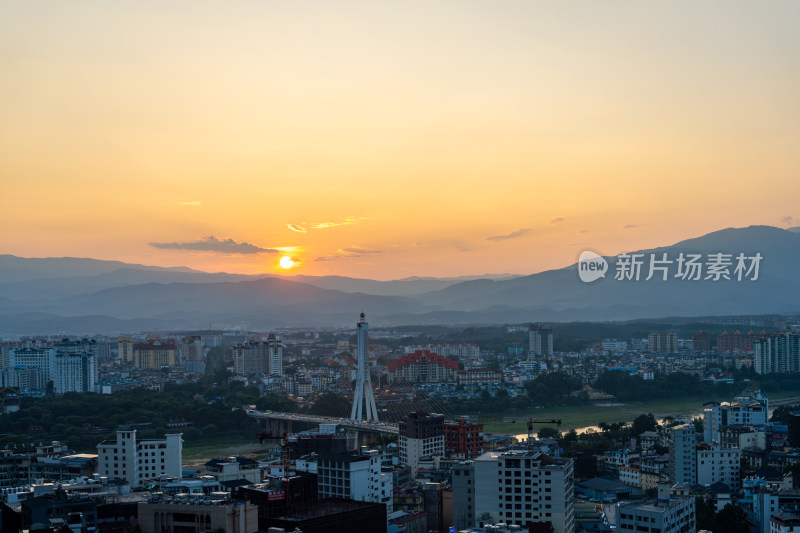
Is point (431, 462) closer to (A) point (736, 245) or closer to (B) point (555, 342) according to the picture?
(B) point (555, 342)

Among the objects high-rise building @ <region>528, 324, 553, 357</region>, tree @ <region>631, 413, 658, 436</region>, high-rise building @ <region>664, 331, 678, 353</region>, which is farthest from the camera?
high-rise building @ <region>664, 331, 678, 353</region>

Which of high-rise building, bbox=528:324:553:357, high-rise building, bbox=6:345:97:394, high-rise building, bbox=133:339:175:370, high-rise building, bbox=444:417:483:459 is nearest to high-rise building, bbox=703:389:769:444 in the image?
high-rise building, bbox=444:417:483:459

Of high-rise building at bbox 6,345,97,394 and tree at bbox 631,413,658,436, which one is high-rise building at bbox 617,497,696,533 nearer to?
tree at bbox 631,413,658,436

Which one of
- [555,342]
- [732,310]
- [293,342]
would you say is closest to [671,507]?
[555,342]

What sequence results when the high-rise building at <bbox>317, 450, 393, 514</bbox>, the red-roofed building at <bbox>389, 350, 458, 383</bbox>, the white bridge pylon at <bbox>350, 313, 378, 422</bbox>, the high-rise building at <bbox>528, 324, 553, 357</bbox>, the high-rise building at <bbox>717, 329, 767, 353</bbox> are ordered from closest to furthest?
the high-rise building at <bbox>317, 450, 393, 514</bbox> → the white bridge pylon at <bbox>350, 313, 378, 422</bbox> → the red-roofed building at <bbox>389, 350, 458, 383</bbox> → the high-rise building at <bbox>717, 329, 767, 353</bbox> → the high-rise building at <bbox>528, 324, 553, 357</bbox>

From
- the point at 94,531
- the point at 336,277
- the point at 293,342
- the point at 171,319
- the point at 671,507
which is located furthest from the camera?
the point at 336,277

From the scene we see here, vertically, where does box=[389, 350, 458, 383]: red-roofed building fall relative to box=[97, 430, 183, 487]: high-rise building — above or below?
below

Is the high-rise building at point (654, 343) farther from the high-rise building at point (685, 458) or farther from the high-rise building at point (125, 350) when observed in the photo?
the high-rise building at point (685, 458)

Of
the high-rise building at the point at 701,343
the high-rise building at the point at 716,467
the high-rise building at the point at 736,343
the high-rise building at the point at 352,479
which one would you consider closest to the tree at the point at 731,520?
the high-rise building at the point at 716,467
